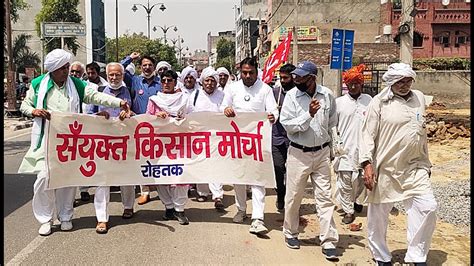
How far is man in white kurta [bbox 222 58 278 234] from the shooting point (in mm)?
5989

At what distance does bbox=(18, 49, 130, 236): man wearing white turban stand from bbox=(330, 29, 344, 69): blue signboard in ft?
18.6

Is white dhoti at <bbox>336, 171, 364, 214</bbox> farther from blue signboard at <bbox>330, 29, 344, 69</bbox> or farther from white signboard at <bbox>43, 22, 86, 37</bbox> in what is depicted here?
white signboard at <bbox>43, 22, 86, 37</bbox>

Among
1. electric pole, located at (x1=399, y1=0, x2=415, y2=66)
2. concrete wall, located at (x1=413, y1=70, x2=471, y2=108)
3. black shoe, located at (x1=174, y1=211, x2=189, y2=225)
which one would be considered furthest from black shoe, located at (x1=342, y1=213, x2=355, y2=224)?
concrete wall, located at (x1=413, y1=70, x2=471, y2=108)

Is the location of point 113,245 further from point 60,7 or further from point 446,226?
point 60,7

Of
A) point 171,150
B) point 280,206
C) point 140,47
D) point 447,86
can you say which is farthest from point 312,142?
point 140,47

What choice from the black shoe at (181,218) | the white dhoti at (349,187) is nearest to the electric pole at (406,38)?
the white dhoti at (349,187)

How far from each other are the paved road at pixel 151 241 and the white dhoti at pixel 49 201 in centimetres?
18

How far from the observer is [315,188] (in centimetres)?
512

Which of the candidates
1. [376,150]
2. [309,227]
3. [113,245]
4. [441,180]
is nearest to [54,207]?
[113,245]

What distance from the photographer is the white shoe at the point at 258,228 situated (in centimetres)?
559

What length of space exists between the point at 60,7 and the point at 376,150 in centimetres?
4706

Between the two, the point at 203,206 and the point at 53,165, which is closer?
the point at 53,165

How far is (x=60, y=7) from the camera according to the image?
46.7 m

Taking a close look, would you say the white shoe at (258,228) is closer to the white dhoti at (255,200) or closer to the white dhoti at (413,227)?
the white dhoti at (255,200)
